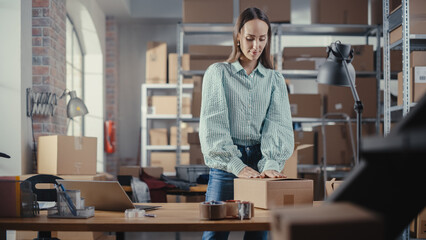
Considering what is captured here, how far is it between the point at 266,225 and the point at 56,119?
3.40m

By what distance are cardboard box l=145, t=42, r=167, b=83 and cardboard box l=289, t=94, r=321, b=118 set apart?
2327mm

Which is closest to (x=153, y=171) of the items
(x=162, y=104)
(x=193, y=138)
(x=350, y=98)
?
(x=193, y=138)

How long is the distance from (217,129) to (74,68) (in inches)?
182

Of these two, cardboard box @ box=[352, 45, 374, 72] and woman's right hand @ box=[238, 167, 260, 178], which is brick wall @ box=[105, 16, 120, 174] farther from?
woman's right hand @ box=[238, 167, 260, 178]

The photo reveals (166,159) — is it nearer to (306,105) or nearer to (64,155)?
(306,105)

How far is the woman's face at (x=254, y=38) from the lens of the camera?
1.83m

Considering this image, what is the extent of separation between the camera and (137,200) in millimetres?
3199

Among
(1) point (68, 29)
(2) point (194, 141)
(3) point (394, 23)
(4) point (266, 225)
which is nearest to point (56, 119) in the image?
(2) point (194, 141)

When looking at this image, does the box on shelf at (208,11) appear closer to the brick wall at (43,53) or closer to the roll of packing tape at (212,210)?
the brick wall at (43,53)

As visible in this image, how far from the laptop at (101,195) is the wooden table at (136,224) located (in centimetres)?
12

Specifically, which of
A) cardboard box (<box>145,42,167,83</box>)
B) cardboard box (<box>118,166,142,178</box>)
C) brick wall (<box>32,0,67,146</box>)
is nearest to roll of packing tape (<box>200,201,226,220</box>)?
cardboard box (<box>118,166,142,178</box>)

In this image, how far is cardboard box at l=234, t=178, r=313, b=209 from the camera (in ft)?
4.93

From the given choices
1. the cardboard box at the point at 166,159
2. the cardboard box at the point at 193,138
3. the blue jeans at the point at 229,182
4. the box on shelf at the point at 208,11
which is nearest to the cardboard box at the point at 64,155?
the cardboard box at the point at 193,138

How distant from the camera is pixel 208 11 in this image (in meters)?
5.03
